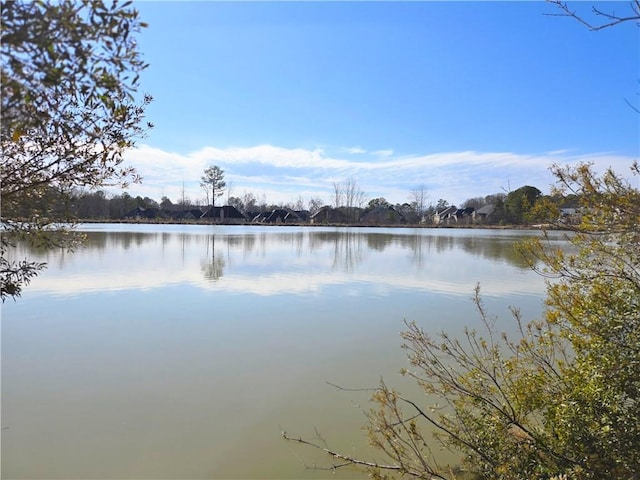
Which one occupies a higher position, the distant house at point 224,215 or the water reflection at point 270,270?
the distant house at point 224,215

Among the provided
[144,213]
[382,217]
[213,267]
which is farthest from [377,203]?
[213,267]

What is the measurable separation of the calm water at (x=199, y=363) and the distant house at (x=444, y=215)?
228 ft

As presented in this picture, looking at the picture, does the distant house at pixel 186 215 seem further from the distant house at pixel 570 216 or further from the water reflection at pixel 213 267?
the distant house at pixel 570 216

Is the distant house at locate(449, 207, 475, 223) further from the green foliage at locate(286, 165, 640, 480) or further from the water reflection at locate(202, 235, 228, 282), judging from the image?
the green foliage at locate(286, 165, 640, 480)

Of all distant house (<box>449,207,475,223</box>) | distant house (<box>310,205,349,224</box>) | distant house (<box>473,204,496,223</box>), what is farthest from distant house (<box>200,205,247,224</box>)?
distant house (<box>473,204,496,223</box>)

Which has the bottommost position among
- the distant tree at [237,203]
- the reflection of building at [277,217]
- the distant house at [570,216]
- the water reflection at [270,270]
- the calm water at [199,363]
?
the calm water at [199,363]

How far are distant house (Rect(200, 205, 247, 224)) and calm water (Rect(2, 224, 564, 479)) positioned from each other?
185 feet

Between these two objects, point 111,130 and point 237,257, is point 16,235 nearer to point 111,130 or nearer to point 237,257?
point 111,130

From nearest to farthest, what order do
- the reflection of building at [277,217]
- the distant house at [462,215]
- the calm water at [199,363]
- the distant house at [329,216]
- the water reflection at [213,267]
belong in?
the calm water at [199,363] < the water reflection at [213,267] < the distant house at [329,216] < the reflection of building at [277,217] < the distant house at [462,215]

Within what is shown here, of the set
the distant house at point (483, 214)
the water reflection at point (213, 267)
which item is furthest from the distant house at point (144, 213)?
the water reflection at point (213, 267)

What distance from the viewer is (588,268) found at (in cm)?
287

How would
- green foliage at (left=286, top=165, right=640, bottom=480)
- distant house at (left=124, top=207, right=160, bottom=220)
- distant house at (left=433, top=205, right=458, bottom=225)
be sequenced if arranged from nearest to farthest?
green foliage at (left=286, top=165, right=640, bottom=480), distant house at (left=124, top=207, right=160, bottom=220), distant house at (left=433, top=205, right=458, bottom=225)

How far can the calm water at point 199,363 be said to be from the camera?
3.78 metres

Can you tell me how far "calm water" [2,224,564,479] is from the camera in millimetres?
3781
